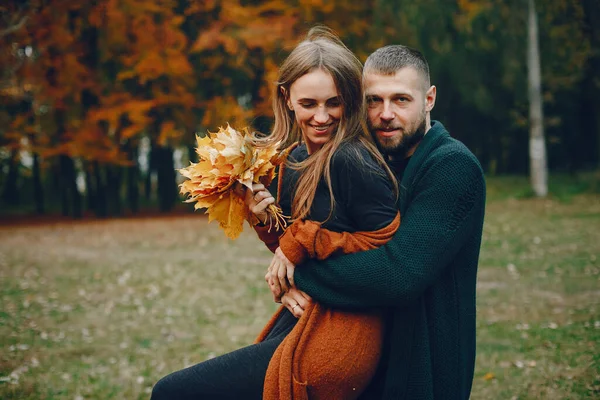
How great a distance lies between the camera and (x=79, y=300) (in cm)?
996

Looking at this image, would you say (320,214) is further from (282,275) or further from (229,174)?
(229,174)

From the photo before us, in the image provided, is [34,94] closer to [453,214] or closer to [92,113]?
[92,113]

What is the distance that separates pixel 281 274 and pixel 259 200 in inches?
A: 12.5

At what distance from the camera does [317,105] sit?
277 centimetres

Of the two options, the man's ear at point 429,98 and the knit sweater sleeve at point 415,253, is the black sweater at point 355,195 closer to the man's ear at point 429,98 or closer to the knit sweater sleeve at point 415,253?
the knit sweater sleeve at point 415,253

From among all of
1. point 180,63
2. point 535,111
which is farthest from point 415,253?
point 535,111

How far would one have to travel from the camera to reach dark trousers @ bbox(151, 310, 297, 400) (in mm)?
2586

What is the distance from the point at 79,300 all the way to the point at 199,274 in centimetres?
245

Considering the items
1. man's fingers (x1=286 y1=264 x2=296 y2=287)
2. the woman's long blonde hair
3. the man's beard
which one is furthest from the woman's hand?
the man's beard

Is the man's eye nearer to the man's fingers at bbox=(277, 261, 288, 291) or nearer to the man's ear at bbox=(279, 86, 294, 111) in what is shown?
the man's ear at bbox=(279, 86, 294, 111)

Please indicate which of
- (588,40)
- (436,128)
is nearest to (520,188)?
(588,40)

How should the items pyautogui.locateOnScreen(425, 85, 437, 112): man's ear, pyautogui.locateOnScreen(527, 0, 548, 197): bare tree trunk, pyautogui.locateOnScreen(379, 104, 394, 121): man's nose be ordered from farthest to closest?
pyautogui.locateOnScreen(527, 0, 548, 197): bare tree trunk → pyautogui.locateOnScreen(425, 85, 437, 112): man's ear → pyautogui.locateOnScreen(379, 104, 394, 121): man's nose

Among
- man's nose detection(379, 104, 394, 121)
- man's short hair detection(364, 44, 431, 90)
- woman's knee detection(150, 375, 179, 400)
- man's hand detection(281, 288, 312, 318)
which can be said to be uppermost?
man's short hair detection(364, 44, 431, 90)

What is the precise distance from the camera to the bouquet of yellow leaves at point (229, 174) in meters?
2.66
